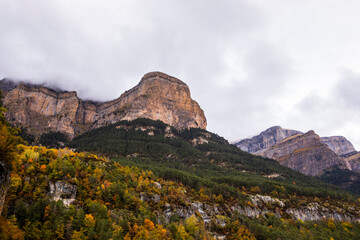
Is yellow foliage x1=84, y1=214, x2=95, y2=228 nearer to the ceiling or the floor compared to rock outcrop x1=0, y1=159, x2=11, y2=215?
nearer to the floor

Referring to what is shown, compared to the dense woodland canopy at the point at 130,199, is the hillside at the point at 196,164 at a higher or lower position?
higher

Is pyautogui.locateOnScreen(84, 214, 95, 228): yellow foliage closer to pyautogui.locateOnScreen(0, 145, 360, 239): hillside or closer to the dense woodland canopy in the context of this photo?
the dense woodland canopy

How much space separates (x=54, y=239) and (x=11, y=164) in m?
25.7

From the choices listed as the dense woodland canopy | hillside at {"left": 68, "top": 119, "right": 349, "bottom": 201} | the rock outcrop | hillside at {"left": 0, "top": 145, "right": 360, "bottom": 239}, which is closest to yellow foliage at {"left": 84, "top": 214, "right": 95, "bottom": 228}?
the dense woodland canopy

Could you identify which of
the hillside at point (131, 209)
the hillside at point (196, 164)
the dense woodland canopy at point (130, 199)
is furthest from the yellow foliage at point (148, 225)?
the hillside at point (196, 164)

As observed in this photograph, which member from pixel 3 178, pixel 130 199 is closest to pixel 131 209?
pixel 130 199

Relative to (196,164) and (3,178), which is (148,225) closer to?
(3,178)

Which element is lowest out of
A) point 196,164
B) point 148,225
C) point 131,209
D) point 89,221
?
point 89,221

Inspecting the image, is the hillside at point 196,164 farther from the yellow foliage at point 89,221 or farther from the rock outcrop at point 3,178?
the rock outcrop at point 3,178

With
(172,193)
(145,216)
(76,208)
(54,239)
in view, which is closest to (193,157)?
(172,193)

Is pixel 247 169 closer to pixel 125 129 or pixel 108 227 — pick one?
pixel 125 129

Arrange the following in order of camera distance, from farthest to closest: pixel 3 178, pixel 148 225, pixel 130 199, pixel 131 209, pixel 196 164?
pixel 196 164 → pixel 130 199 → pixel 131 209 → pixel 148 225 → pixel 3 178

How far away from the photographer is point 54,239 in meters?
45.0

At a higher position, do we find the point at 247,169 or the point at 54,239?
the point at 247,169
